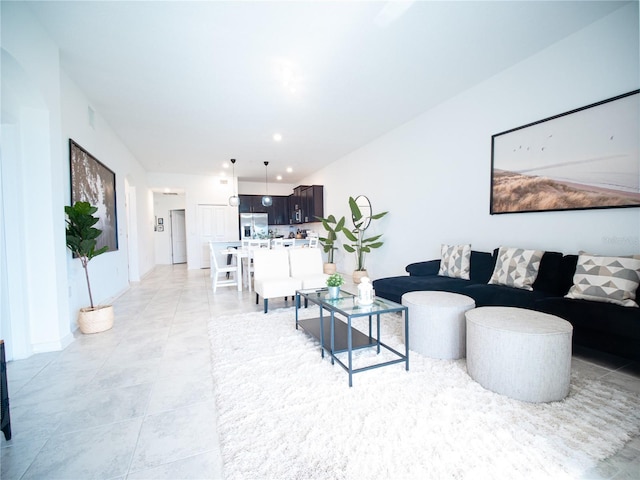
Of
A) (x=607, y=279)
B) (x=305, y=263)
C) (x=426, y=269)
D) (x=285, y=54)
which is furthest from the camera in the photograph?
(x=305, y=263)

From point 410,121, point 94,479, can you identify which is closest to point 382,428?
point 94,479

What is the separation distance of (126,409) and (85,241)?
6.36 feet

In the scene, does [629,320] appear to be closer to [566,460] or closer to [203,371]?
[566,460]

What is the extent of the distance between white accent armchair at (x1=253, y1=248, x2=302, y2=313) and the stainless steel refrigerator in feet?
17.6

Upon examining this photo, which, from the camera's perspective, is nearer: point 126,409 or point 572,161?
point 126,409

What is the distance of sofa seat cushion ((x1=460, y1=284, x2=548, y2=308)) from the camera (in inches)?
96.7

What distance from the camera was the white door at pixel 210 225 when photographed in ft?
27.9

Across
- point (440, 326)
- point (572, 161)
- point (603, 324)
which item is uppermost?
point (572, 161)

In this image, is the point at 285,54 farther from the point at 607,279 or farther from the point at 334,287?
the point at 607,279

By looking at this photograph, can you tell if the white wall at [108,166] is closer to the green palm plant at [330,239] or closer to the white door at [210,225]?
the white door at [210,225]

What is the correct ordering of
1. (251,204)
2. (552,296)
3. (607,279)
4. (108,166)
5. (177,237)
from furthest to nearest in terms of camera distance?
(177,237) < (251,204) < (108,166) < (552,296) < (607,279)

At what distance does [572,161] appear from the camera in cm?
263

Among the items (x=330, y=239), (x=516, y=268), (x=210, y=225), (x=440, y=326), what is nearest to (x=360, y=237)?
(x=330, y=239)

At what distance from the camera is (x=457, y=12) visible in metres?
2.26
